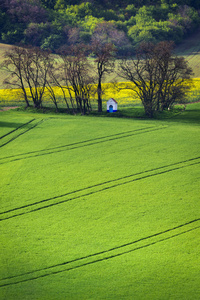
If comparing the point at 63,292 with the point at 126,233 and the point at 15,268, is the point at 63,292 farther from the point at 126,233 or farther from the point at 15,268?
the point at 126,233

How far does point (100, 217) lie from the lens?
63.0ft

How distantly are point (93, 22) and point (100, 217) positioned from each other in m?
110

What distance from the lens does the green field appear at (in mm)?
14398

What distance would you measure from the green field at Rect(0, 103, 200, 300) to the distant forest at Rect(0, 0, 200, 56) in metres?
68.4

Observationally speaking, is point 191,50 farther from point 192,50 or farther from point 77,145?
point 77,145

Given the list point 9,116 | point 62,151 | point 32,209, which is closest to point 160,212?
point 32,209

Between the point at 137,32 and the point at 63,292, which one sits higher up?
the point at 137,32

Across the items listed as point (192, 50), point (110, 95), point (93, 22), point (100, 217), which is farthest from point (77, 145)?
point (93, 22)

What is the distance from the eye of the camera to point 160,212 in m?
19.3

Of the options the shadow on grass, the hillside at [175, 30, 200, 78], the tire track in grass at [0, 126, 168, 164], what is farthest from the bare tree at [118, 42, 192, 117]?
the hillside at [175, 30, 200, 78]

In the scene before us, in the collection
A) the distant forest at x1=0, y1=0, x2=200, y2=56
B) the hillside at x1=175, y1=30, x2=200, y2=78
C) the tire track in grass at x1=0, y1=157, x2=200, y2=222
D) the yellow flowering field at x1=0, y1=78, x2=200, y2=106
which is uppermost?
the distant forest at x1=0, y1=0, x2=200, y2=56

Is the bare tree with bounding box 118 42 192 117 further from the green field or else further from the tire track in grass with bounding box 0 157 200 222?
the tire track in grass with bounding box 0 157 200 222

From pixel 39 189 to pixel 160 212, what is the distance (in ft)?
25.4

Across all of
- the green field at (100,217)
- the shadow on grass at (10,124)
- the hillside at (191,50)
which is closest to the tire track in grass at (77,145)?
the green field at (100,217)
